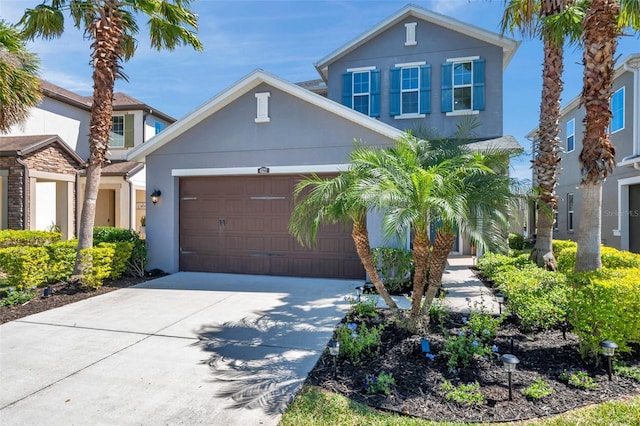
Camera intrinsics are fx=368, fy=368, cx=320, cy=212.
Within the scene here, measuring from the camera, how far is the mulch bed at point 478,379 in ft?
11.3

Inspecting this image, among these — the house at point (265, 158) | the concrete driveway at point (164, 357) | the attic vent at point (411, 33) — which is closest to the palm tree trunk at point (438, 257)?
the concrete driveway at point (164, 357)

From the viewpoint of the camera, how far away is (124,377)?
163 inches

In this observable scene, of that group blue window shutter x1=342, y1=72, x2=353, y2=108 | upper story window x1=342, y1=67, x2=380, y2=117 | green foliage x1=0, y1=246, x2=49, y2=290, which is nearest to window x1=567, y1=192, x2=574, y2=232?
upper story window x1=342, y1=67, x2=380, y2=117

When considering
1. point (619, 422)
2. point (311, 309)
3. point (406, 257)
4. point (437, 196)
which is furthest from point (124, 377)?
point (406, 257)

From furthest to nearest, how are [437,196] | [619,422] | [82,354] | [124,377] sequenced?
[82,354] < [437,196] < [124,377] < [619,422]

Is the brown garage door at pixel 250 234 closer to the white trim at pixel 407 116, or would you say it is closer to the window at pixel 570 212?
the white trim at pixel 407 116

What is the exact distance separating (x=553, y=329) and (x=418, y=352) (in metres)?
2.40

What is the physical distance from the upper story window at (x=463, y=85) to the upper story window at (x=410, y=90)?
0.56 m

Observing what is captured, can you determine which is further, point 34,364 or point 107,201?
point 107,201

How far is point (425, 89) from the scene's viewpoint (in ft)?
41.5

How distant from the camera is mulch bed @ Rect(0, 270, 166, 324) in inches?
259

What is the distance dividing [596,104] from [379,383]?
6170 millimetres

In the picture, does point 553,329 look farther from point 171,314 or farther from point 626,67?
point 626,67

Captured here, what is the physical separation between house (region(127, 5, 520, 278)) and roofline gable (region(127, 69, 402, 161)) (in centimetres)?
3
